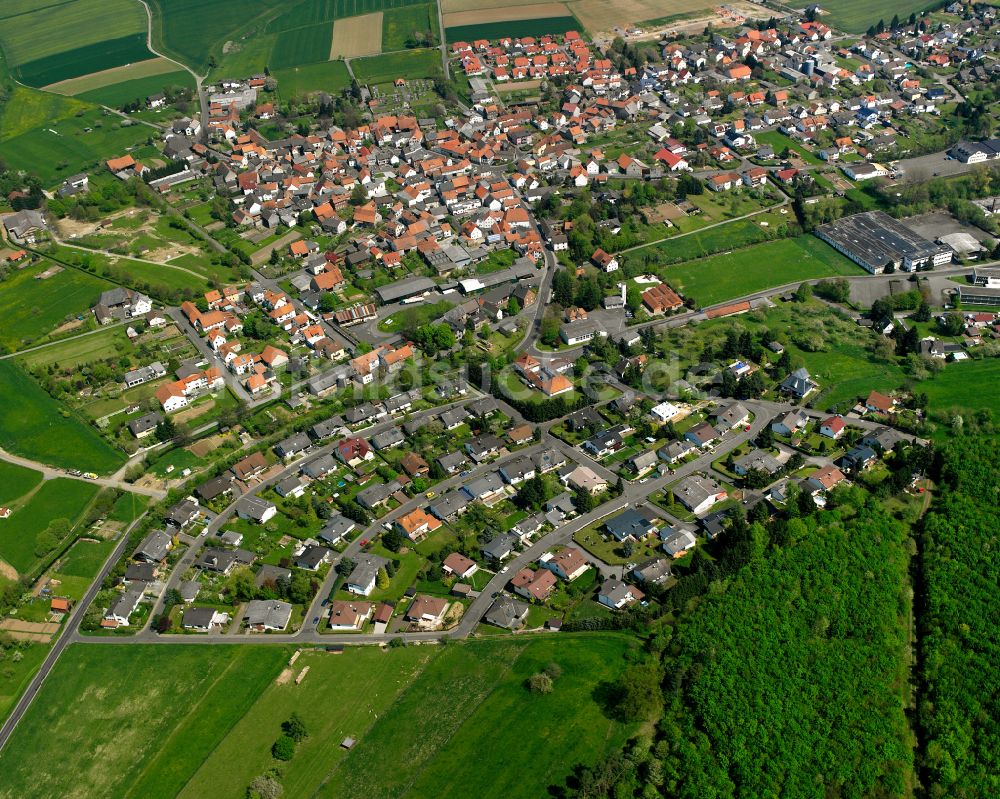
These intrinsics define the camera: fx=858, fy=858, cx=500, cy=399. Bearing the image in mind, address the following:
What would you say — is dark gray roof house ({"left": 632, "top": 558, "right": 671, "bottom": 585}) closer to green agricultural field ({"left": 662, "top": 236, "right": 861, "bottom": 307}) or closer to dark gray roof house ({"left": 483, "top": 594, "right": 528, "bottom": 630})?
dark gray roof house ({"left": 483, "top": 594, "right": 528, "bottom": 630})

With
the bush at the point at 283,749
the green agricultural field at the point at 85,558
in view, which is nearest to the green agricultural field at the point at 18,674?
the green agricultural field at the point at 85,558

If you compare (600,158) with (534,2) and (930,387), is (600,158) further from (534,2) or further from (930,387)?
(534,2)

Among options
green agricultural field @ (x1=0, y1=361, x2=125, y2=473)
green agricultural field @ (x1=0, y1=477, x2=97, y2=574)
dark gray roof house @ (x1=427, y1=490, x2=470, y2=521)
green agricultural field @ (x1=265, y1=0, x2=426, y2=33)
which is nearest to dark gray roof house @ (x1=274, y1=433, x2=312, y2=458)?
dark gray roof house @ (x1=427, y1=490, x2=470, y2=521)

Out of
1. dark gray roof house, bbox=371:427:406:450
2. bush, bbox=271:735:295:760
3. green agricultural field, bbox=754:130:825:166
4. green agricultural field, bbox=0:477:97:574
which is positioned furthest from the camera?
green agricultural field, bbox=754:130:825:166

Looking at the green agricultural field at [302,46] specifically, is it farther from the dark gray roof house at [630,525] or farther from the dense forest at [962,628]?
the dense forest at [962,628]

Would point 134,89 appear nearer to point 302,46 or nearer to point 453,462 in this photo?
point 302,46

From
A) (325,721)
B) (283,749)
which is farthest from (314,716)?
(283,749)

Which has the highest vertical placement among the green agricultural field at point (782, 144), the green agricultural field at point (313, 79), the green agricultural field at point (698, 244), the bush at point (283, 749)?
the green agricultural field at point (313, 79)

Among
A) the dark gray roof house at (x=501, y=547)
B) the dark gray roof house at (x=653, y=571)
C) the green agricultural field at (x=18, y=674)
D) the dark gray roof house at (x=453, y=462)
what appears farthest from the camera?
the dark gray roof house at (x=453, y=462)
